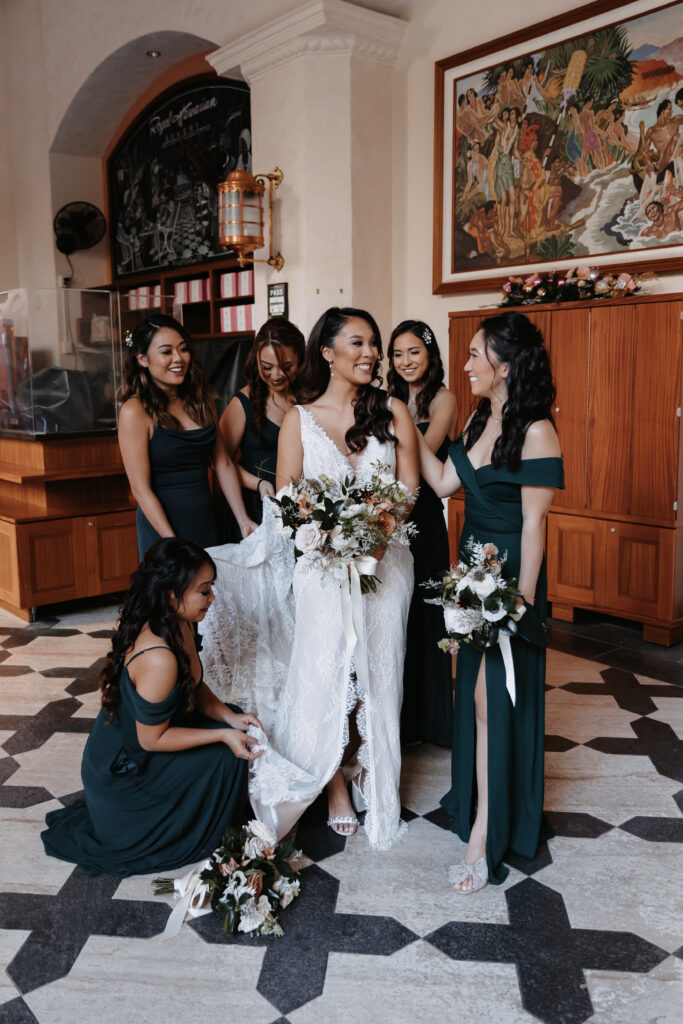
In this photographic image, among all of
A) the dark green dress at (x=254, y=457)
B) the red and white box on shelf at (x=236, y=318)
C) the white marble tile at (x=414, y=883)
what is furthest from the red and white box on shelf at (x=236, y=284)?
the white marble tile at (x=414, y=883)

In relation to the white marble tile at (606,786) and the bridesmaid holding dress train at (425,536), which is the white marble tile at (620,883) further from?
the bridesmaid holding dress train at (425,536)

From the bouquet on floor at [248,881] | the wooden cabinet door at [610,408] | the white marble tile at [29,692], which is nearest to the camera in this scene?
the bouquet on floor at [248,881]

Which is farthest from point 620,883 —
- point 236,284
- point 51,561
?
point 236,284

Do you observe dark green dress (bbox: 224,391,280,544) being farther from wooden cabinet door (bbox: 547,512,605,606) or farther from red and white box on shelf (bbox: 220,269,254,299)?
red and white box on shelf (bbox: 220,269,254,299)

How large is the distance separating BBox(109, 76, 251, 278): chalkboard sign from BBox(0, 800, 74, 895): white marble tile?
6745mm

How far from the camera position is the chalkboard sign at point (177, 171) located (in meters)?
8.63

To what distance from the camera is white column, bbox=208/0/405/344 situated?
673 cm

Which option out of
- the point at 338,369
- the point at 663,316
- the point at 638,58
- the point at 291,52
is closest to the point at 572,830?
the point at 338,369

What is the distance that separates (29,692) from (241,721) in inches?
79.3

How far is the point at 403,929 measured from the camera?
265 centimetres

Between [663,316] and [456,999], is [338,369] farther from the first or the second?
[663,316]

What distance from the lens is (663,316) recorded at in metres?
5.18

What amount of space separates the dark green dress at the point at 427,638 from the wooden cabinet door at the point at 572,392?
2.14 metres

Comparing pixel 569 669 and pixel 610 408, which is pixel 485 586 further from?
pixel 610 408
